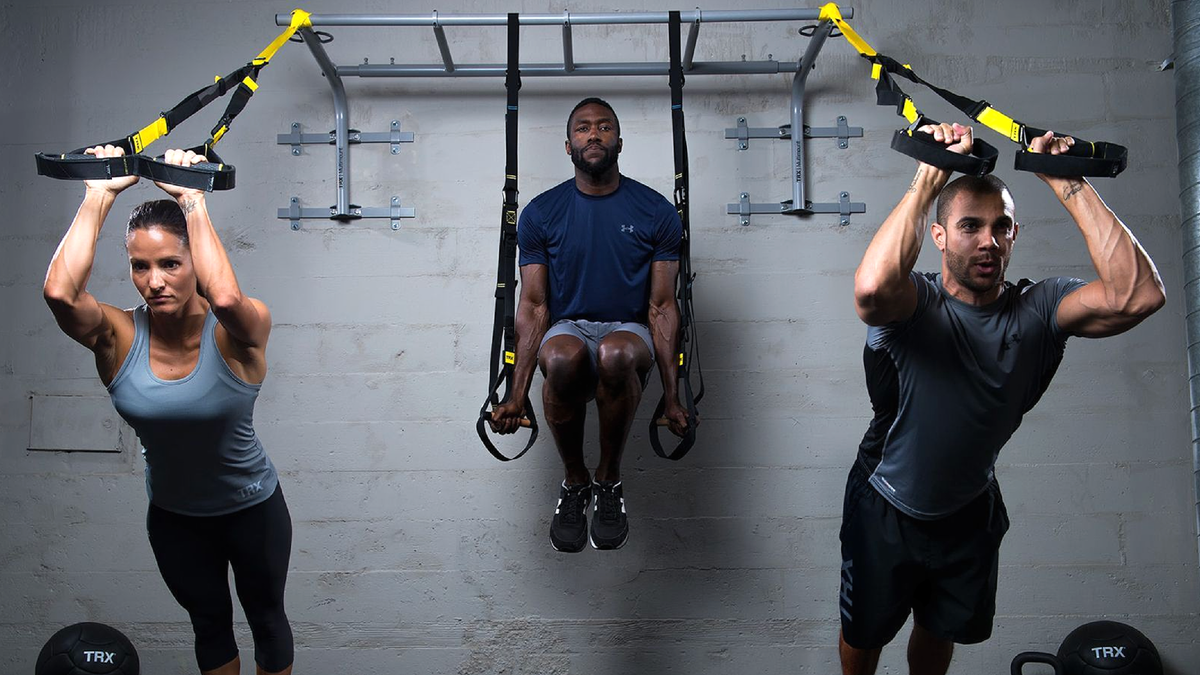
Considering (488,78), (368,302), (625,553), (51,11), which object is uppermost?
(51,11)

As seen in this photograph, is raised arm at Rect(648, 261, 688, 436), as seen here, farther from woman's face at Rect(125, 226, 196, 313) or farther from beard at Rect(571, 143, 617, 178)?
woman's face at Rect(125, 226, 196, 313)

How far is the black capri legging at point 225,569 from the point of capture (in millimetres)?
2836

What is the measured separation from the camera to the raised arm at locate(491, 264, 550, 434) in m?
3.25

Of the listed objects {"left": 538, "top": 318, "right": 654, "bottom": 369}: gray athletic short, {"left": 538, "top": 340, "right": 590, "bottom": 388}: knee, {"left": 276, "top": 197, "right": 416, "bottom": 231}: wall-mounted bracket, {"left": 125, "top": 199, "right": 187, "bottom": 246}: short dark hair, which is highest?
{"left": 276, "top": 197, "right": 416, "bottom": 231}: wall-mounted bracket

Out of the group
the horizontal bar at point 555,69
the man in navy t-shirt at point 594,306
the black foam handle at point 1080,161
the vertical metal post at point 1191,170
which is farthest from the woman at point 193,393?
the vertical metal post at point 1191,170

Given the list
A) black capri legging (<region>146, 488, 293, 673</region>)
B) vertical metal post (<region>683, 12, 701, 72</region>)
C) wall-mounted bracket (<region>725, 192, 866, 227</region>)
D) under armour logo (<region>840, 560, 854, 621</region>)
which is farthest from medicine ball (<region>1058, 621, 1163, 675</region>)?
black capri legging (<region>146, 488, 293, 673</region>)

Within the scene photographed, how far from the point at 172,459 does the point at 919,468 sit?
6.65 ft

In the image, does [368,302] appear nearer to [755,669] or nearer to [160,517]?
[160,517]

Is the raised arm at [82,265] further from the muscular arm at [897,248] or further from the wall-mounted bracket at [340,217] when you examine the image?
the muscular arm at [897,248]

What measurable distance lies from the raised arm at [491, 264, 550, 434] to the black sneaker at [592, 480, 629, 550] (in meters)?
0.36

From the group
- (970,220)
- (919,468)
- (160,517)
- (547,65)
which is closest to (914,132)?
(970,220)

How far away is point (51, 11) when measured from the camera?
13.9 feet

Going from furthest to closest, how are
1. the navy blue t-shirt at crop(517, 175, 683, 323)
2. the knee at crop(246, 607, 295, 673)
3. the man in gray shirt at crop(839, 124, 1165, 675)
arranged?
the navy blue t-shirt at crop(517, 175, 683, 323) → the knee at crop(246, 607, 295, 673) → the man in gray shirt at crop(839, 124, 1165, 675)

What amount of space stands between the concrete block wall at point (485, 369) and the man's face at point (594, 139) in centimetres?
67
